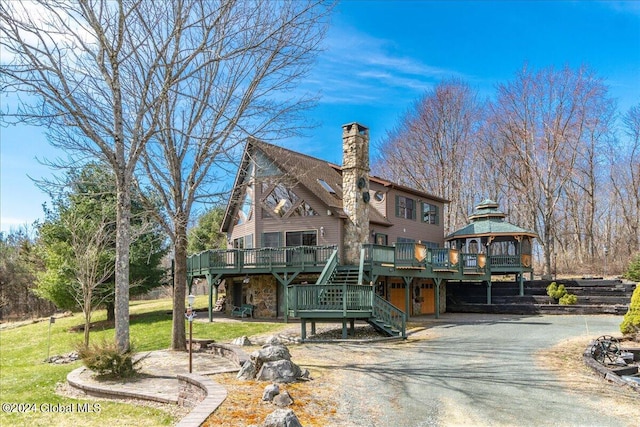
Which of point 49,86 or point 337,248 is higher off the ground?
point 49,86

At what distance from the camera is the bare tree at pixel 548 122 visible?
36.2m

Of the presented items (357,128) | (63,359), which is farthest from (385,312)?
(63,359)

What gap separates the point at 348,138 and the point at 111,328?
1406 cm

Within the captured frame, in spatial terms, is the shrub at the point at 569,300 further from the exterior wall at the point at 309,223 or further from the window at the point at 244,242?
the window at the point at 244,242

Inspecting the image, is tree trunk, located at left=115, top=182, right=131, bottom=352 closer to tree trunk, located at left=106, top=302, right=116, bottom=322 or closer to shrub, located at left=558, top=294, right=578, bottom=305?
tree trunk, located at left=106, top=302, right=116, bottom=322

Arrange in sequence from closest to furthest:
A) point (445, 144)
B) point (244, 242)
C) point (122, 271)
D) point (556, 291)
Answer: point (122, 271) < point (556, 291) < point (244, 242) < point (445, 144)

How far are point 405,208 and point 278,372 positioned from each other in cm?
1950

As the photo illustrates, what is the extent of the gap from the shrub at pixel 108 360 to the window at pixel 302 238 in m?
13.1

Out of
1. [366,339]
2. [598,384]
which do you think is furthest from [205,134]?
[598,384]

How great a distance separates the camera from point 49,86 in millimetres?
10578

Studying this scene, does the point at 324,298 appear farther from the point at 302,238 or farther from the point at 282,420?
the point at 282,420

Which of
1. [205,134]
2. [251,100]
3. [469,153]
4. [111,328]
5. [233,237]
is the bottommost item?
[111,328]

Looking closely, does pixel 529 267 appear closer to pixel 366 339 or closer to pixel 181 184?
pixel 366 339

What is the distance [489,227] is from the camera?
97.0ft
